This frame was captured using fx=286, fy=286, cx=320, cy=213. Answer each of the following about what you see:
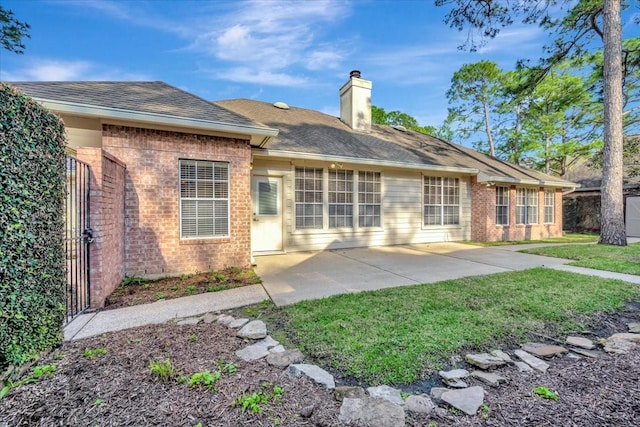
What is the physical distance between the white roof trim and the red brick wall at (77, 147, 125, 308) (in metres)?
0.86

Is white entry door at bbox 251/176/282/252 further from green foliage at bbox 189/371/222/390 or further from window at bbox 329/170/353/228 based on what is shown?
green foliage at bbox 189/371/222/390

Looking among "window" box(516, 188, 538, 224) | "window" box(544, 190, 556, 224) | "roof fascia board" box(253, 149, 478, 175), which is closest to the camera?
"roof fascia board" box(253, 149, 478, 175)

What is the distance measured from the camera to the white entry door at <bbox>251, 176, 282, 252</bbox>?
25.5 feet

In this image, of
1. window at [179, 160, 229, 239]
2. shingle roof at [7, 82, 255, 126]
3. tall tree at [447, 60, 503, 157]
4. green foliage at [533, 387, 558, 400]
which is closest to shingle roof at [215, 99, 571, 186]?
shingle roof at [7, 82, 255, 126]

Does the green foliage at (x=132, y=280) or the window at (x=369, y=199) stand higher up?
the window at (x=369, y=199)

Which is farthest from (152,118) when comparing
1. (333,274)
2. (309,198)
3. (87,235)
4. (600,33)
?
(600,33)

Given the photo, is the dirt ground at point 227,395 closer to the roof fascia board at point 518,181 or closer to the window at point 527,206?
the roof fascia board at point 518,181

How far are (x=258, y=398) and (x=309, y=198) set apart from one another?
6722 millimetres

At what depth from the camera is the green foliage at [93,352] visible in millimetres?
2547

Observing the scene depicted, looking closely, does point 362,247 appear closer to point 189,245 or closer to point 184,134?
point 189,245

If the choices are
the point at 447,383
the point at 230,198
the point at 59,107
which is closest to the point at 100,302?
the point at 230,198

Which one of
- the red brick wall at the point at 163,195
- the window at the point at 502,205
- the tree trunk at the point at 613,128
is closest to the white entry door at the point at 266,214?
the red brick wall at the point at 163,195

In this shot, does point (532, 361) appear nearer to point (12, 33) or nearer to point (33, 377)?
point (33, 377)

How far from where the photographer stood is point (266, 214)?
7.91 meters
